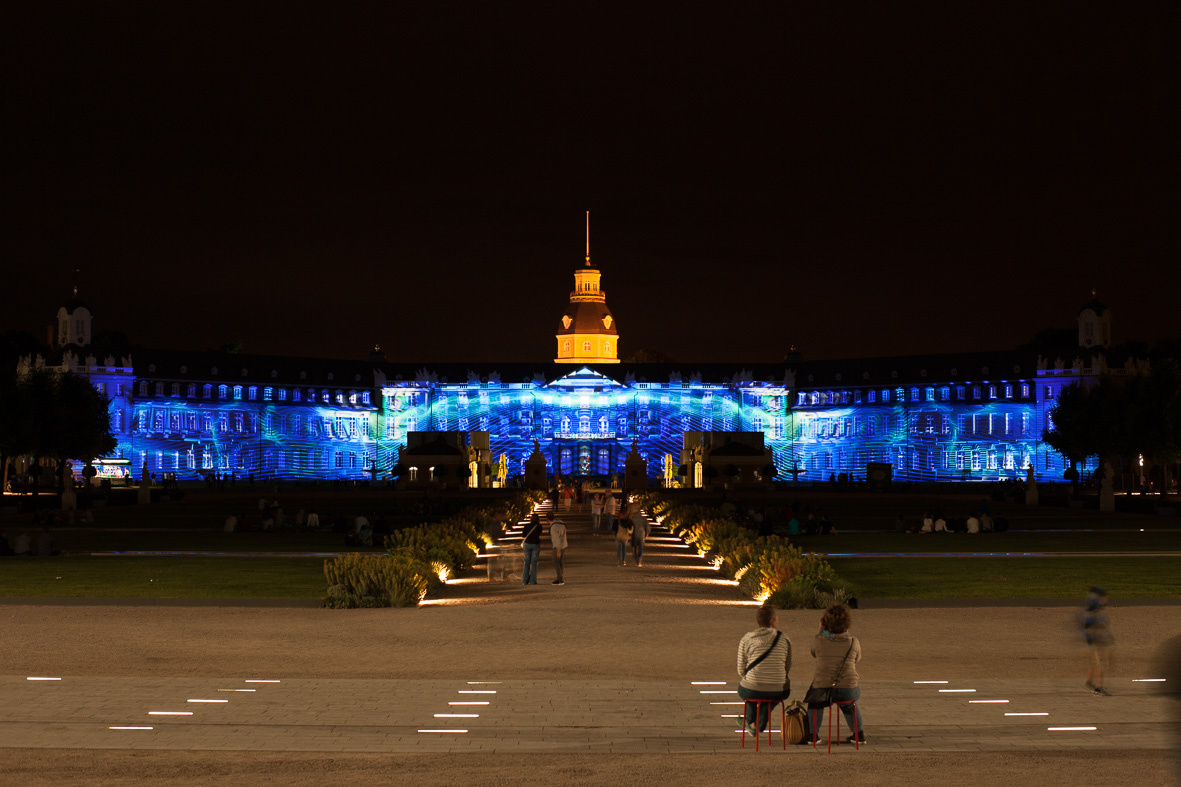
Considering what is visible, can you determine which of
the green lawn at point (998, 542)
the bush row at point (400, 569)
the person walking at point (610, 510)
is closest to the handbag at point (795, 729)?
the bush row at point (400, 569)

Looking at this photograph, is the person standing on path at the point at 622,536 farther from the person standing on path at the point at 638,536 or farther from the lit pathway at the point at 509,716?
the lit pathway at the point at 509,716

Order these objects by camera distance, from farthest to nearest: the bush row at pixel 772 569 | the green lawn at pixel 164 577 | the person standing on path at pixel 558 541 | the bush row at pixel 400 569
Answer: the person standing on path at pixel 558 541 < the green lawn at pixel 164 577 < the bush row at pixel 400 569 < the bush row at pixel 772 569

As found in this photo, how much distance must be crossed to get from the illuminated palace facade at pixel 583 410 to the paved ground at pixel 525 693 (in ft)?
380

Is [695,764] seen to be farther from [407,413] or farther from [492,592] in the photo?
[407,413]

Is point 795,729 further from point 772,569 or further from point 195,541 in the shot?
point 195,541

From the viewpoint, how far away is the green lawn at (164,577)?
28719mm

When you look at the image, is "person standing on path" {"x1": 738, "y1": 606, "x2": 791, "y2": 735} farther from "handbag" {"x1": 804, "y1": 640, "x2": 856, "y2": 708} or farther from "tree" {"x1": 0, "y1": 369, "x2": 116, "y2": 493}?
"tree" {"x1": 0, "y1": 369, "x2": 116, "y2": 493}

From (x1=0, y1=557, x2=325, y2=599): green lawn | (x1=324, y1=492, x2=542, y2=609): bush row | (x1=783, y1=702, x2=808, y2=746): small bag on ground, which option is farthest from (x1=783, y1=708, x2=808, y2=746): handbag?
(x1=0, y1=557, x2=325, y2=599): green lawn

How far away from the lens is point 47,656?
19.6 metres

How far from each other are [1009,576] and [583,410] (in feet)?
407

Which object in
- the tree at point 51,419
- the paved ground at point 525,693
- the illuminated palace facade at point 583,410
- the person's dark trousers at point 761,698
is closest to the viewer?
the paved ground at point 525,693

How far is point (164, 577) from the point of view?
32.0 meters

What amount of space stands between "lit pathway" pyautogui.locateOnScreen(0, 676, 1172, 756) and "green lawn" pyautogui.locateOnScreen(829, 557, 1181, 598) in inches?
463

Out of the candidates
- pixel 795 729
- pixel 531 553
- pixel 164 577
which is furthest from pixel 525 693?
pixel 164 577
